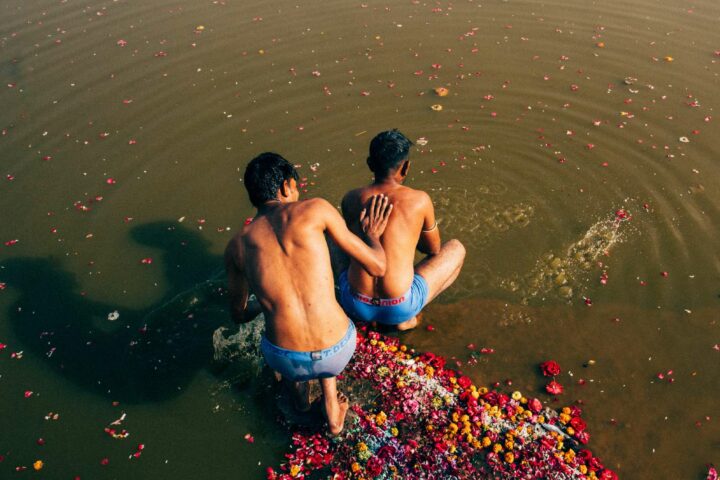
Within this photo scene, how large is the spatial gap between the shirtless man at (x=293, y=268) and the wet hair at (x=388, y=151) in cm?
73

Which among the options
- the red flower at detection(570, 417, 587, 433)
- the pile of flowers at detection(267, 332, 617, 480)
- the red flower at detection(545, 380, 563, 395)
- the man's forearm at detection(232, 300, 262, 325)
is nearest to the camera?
the pile of flowers at detection(267, 332, 617, 480)

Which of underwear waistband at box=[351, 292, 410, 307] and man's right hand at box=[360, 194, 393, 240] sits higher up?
man's right hand at box=[360, 194, 393, 240]

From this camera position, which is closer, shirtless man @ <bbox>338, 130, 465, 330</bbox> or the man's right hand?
the man's right hand

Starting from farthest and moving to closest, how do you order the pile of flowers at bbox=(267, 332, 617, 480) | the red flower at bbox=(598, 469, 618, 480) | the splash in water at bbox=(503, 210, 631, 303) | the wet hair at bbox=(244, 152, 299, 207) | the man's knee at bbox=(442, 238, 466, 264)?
the splash in water at bbox=(503, 210, 631, 303), the man's knee at bbox=(442, 238, 466, 264), the pile of flowers at bbox=(267, 332, 617, 480), the red flower at bbox=(598, 469, 618, 480), the wet hair at bbox=(244, 152, 299, 207)

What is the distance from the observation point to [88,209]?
797cm

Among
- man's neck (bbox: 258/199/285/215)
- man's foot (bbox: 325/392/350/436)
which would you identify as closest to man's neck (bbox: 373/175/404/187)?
man's neck (bbox: 258/199/285/215)

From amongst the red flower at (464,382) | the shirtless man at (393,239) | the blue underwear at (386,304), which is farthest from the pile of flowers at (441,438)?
the shirtless man at (393,239)

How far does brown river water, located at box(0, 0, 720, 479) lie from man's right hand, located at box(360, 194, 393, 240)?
6.09 feet

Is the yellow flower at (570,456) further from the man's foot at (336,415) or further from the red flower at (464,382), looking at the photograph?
the man's foot at (336,415)

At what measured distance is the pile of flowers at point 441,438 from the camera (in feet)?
15.9

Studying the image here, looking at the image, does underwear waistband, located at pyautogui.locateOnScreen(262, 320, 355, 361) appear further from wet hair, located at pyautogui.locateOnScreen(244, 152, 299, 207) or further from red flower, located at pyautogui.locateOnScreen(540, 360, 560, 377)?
red flower, located at pyautogui.locateOnScreen(540, 360, 560, 377)

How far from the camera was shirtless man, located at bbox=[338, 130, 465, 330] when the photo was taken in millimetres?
4926

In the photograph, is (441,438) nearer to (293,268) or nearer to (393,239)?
(393,239)

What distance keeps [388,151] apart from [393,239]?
847mm
